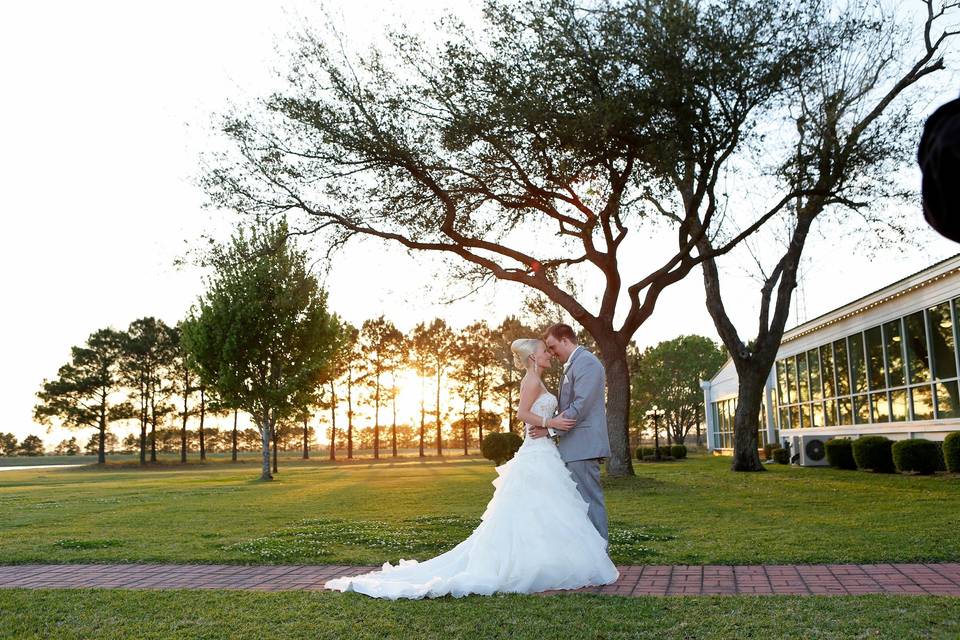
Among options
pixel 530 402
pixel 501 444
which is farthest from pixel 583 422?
pixel 501 444

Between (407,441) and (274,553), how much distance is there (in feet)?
229

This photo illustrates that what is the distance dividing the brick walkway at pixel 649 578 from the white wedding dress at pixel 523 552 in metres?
0.27

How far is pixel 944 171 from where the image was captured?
1.29 m

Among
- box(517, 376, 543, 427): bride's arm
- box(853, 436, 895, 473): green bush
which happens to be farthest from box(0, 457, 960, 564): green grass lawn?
box(853, 436, 895, 473): green bush

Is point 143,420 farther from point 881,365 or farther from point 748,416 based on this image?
point 881,365

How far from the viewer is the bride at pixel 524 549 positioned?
6422 mm

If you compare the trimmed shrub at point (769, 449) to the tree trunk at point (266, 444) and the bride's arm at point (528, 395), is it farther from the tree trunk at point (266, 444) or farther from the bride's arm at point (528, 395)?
the bride's arm at point (528, 395)

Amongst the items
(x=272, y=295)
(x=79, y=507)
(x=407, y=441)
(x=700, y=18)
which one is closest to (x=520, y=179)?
(x=700, y=18)

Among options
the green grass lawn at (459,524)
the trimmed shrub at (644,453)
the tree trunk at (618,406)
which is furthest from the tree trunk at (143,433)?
the tree trunk at (618,406)

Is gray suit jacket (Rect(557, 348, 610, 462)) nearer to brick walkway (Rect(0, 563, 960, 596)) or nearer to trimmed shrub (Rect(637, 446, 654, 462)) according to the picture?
brick walkway (Rect(0, 563, 960, 596))

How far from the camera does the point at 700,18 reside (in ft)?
50.3

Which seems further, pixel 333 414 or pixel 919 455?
pixel 333 414

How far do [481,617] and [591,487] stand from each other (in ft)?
6.77

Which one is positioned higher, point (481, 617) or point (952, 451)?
point (952, 451)
